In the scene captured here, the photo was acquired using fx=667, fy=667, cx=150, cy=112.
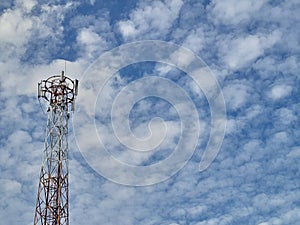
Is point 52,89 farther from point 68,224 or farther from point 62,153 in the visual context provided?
point 68,224

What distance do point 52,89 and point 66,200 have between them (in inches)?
417

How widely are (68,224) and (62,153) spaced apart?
6.66m

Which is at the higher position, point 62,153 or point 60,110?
point 60,110

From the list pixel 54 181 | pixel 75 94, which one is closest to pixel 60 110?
pixel 75 94

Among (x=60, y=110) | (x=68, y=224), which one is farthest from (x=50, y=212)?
(x=60, y=110)

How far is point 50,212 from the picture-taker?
2299 inches

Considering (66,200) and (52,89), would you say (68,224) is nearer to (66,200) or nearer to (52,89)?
(66,200)

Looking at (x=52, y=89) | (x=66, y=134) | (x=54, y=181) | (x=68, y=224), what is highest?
(x=52, y=89)

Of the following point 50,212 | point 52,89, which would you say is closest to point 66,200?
point 50,212

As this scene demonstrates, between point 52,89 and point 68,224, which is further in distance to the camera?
point 52,89

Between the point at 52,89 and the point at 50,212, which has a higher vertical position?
the point at 52,89

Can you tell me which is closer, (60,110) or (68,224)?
(68,224)

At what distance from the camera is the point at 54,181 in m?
59.6

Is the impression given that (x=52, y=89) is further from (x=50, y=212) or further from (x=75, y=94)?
(x=50, y=212)
